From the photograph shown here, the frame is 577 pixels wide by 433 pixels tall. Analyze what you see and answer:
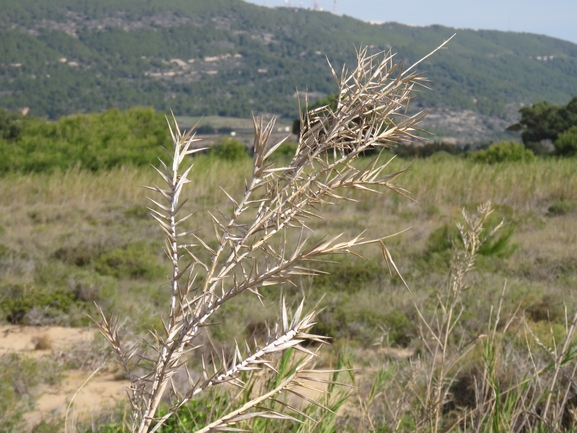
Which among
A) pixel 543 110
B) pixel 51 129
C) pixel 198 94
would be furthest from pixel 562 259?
pixel 198 94

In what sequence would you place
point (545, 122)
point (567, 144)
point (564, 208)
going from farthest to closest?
point (545, 122) → point (567, 144) → point (564, 208)

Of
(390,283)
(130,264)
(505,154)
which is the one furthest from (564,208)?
(130,264)

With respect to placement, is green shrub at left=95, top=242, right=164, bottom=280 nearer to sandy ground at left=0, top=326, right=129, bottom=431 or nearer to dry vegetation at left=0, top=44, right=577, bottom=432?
dry vegetation at left=0, top=44, right=577, bottom=432

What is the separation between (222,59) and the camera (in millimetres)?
94688

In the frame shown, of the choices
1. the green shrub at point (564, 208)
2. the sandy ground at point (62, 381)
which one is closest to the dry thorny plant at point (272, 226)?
the sandy ground at point (62, 381)

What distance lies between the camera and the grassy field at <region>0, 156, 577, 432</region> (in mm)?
2074

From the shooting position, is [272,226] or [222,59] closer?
[272,226]

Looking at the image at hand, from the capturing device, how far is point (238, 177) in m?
12.9

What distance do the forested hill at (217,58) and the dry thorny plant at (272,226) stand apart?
5380 centimetres

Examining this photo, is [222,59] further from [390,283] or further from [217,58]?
[390,283]

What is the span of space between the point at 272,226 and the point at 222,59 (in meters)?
97.6

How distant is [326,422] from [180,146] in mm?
994

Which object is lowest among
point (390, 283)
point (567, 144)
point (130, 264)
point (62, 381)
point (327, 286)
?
point (130, 264)

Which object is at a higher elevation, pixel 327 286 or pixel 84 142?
pixel 327 286
